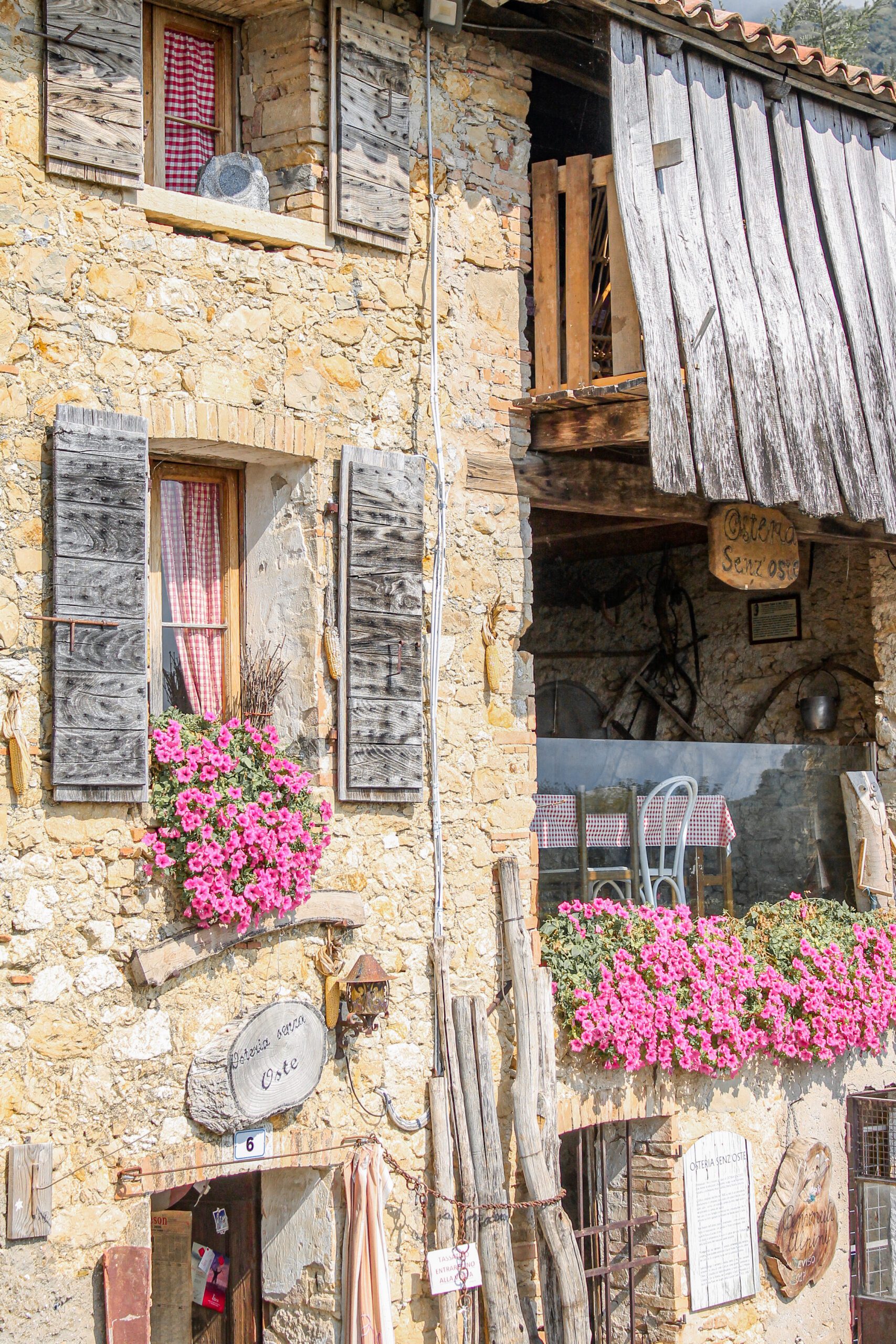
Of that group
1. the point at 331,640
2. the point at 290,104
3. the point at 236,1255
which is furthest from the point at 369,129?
the point at 236,1255

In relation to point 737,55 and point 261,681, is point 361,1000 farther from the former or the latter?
point 737,55

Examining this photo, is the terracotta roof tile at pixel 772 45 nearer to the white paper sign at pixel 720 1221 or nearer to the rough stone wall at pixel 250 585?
the rough stone wall at pixel 250 585

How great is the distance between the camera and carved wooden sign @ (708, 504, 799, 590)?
8.49 meters

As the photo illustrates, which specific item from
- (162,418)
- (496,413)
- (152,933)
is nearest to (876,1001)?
(496,413)

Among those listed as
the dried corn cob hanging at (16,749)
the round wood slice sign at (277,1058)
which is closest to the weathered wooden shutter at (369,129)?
the dried corn cob hanging at (16,749)

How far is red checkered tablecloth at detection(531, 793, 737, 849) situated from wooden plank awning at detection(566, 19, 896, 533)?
1771 millimetres

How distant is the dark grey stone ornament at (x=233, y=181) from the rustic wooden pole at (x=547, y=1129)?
3874 millimetres

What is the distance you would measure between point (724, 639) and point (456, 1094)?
5166 millimetres

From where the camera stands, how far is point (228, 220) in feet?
21.9

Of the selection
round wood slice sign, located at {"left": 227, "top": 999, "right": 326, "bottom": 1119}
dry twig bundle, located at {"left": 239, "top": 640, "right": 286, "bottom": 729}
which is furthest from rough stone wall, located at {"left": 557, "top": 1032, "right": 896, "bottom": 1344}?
dry twig bundle, located at {"left": 239, "top": 640, "right": 286, "bottom": 729}

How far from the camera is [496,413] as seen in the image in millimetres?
7637

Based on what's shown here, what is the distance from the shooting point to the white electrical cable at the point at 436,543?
7.14 metres

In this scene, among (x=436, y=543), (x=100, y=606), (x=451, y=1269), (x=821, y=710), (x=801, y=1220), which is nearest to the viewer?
(x=100, y=606)

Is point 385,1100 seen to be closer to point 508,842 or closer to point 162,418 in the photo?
point 508,842
